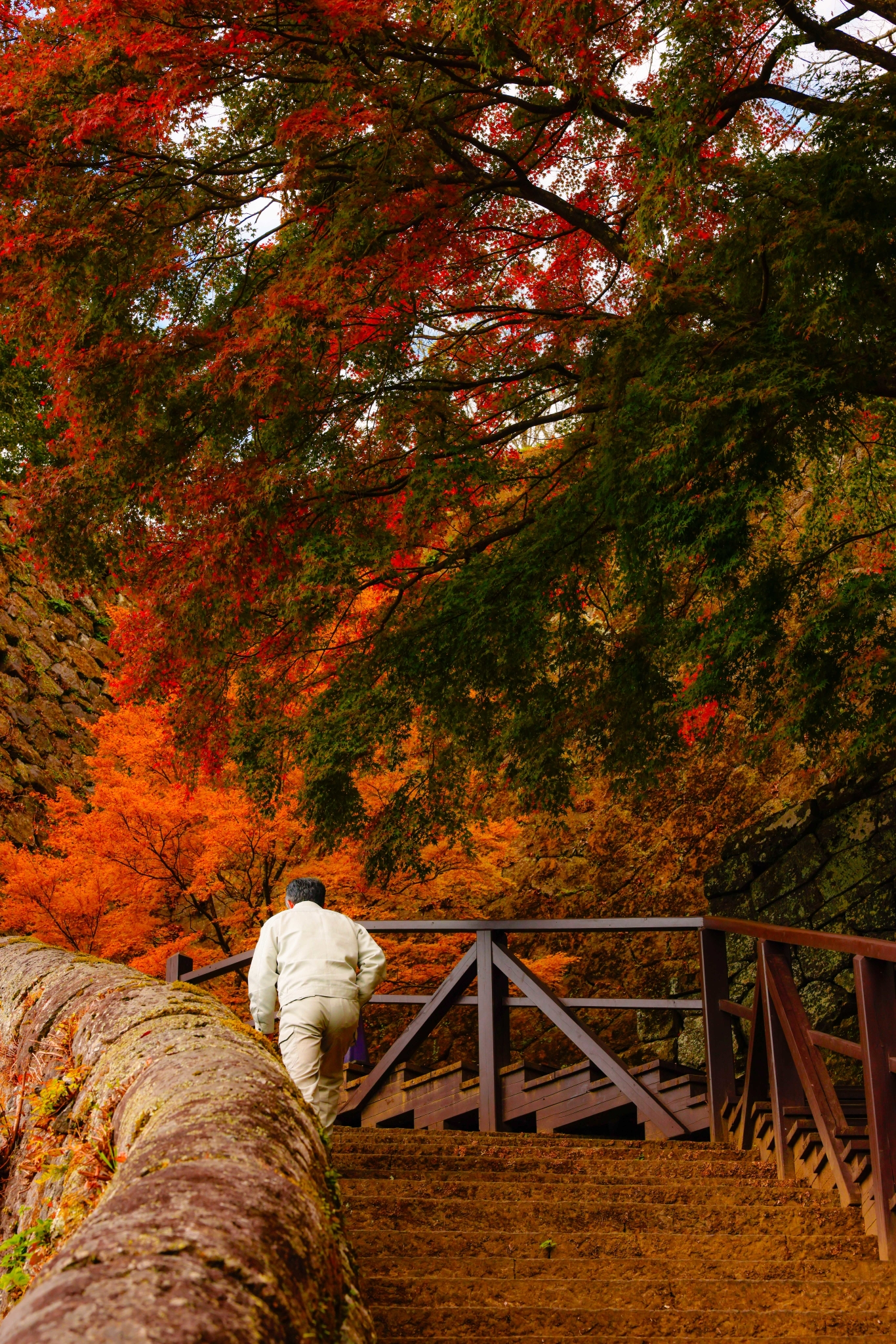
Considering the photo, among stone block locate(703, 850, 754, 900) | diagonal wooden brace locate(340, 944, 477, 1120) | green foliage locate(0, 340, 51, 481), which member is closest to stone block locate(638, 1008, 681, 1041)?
stone block locate(703, 850, 754, 900)

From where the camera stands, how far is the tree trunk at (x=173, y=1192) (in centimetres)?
130

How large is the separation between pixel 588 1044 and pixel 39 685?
14.1 m

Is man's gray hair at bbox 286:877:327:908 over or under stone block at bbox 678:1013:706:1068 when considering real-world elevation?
over

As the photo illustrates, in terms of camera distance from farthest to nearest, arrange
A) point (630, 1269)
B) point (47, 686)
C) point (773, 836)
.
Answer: point (47, 686), point (773, 836), point (630, 1269)

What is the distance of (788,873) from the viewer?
29.9ft

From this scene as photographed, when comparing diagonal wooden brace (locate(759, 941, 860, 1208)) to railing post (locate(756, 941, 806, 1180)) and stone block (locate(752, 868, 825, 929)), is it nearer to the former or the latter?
railing post (locate(756, 941, 806, 1180))

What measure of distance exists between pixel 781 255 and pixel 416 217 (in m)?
2.42

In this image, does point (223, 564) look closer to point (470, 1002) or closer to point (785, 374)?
point (470, 1002)

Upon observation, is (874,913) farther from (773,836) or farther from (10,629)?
(10,629)

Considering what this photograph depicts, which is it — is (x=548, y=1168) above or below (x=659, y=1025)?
above

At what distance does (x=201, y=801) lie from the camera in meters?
10.7

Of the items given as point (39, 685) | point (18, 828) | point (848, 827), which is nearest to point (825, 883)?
point (848, 827)

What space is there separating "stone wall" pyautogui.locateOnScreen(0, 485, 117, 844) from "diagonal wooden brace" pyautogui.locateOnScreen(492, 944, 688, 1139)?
35.7ft

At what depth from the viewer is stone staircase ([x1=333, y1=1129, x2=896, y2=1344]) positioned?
293cm
